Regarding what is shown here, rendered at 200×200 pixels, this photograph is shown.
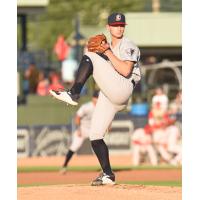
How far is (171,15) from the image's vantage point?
1336 inches

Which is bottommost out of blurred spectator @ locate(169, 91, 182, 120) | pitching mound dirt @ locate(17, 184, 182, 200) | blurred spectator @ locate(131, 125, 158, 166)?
blurred spectator @ locate(131, 125, 158, 166)

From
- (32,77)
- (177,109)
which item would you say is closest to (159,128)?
(177,109)

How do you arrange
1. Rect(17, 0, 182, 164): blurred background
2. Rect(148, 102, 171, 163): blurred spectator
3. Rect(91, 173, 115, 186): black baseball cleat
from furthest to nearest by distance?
1. Rect(17, 0, 182, 164): blurred background
2. Rect(148, 102, 171, 163): blurred spectator
3. Rect(91, 173, 115, 186): black baseball cleat

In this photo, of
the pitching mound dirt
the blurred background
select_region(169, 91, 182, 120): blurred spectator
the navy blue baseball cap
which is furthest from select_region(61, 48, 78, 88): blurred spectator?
the navy blue baseball cap

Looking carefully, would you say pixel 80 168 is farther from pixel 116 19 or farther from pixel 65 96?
pixel 116 19

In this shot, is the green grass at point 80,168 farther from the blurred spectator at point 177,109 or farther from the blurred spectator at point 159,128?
the blurred spectator at point 177,109

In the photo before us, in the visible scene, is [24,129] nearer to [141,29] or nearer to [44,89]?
[44,89]

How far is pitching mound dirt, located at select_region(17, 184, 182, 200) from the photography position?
8.58 metres

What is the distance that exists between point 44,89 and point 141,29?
882 cm


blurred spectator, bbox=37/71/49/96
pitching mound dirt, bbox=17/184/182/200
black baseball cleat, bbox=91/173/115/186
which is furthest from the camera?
blurred spectator, bbox=37/71/49/96

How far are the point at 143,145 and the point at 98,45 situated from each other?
42.8 ft

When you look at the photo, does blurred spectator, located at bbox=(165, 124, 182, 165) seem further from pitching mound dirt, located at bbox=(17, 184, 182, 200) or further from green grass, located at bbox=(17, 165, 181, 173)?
pitching mound dirt, located at bbox=(17, 184, 182, 200)

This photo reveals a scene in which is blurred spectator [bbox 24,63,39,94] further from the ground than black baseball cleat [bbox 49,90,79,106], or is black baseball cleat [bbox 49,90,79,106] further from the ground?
blurred spectator [bbox 24,63,39,94]

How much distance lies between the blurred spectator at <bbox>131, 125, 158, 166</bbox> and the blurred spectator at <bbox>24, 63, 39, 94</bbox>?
498 cm
